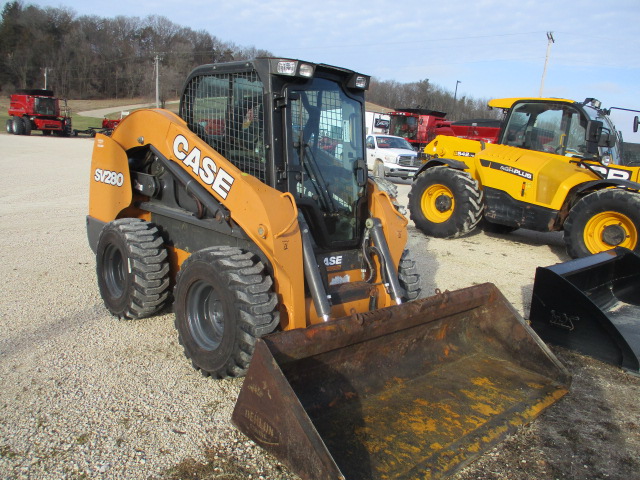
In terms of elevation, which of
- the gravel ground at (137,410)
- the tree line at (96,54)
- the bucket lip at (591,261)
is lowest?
the gravel ground at (137,410)

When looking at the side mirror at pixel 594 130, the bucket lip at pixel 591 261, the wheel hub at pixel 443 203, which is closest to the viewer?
the bucket lip at pixel 591 261

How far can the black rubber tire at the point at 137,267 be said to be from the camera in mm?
4652

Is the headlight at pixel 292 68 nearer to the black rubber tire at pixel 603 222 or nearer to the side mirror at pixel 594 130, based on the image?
the black rubber tire at pixel 603 222

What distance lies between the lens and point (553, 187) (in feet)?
27.2

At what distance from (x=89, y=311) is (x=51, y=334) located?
2.01ft

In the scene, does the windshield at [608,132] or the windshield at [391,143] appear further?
the windshield at [391,143]

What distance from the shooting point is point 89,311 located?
5211mm

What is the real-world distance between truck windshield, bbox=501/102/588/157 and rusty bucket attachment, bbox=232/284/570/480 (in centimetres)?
548

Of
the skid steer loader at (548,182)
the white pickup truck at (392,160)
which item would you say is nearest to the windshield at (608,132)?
the skid steer loader at (548,182)

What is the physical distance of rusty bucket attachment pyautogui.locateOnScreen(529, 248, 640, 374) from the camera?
4.55 m

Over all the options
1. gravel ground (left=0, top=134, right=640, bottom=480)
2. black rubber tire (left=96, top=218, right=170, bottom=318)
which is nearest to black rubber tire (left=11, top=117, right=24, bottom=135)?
gravel ground (left=0, top=134, right=640, bottom=480)

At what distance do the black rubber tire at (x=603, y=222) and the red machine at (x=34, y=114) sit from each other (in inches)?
1262

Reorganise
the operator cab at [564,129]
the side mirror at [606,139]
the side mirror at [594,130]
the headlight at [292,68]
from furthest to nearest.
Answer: the operator cab at [564,129]
the side mirror at [606,139]
the side mirror at [594,130]
the headlight at [292,68]

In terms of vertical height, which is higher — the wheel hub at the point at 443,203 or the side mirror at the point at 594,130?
the side mirror at the point at 594,130
